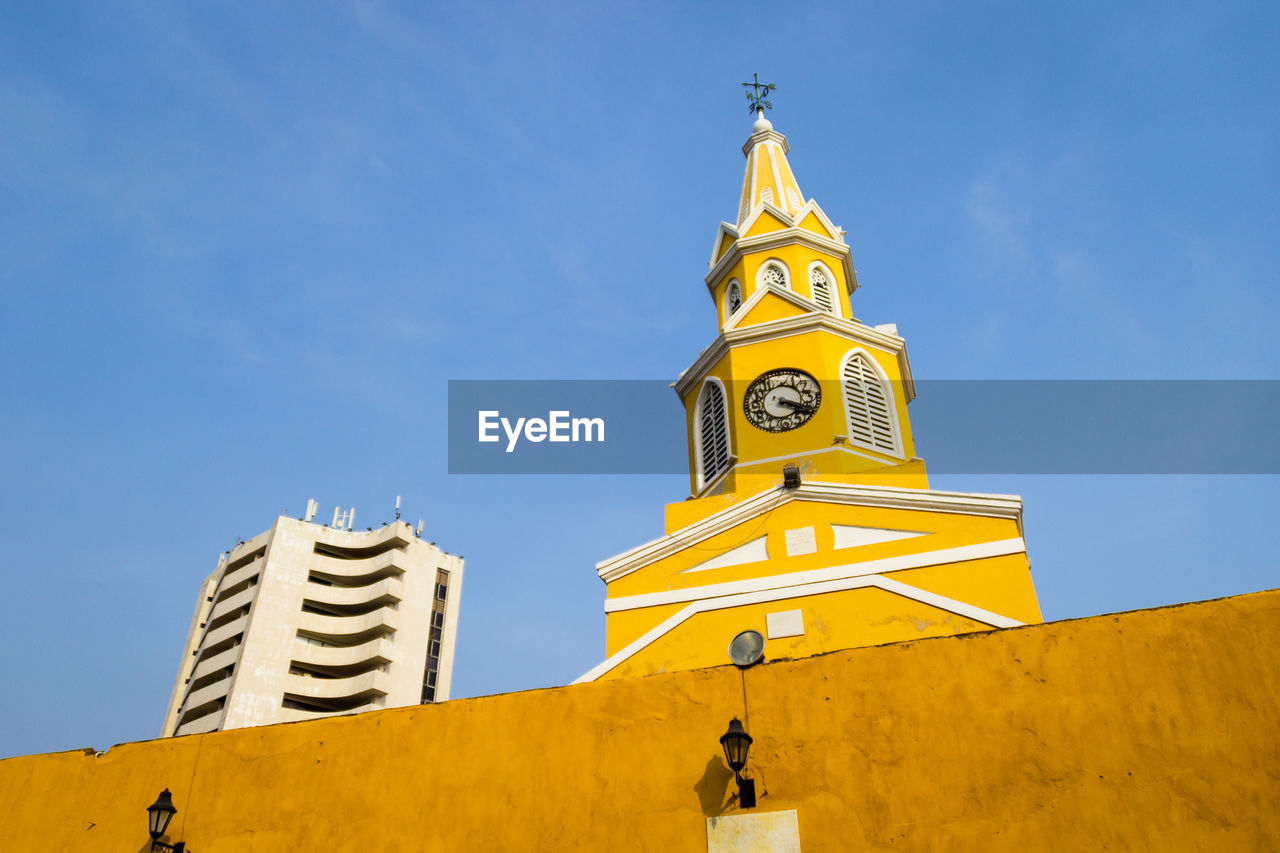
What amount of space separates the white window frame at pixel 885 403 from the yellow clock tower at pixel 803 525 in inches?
1.1

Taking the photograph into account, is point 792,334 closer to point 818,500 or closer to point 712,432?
point 712,432

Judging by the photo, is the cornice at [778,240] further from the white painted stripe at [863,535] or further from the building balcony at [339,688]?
the building balcony at [339,688]

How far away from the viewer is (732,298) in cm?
2183

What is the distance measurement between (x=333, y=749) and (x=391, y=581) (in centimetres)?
Answer: 4770

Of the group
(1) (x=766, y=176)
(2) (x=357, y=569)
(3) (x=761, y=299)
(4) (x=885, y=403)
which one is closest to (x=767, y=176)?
(1) (x=766, y=176)

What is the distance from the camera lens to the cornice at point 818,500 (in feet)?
46.9

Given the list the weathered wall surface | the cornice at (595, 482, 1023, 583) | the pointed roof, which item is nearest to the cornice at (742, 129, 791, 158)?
the pointed roof

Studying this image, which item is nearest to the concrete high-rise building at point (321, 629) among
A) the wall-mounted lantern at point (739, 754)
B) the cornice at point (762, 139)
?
the cornice at point (762, 139)

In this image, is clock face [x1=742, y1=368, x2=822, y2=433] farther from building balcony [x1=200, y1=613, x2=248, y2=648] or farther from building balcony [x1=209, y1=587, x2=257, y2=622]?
building balcony [x1=209, y1=587, x2=257, y2=622]

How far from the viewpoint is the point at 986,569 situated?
13773mm

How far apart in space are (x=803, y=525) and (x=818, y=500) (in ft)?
1.44

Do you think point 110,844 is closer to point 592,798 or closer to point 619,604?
point 592,798

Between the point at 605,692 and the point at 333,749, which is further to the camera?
the point at 333,749

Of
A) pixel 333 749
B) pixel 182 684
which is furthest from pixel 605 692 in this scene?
pixel 182 684
